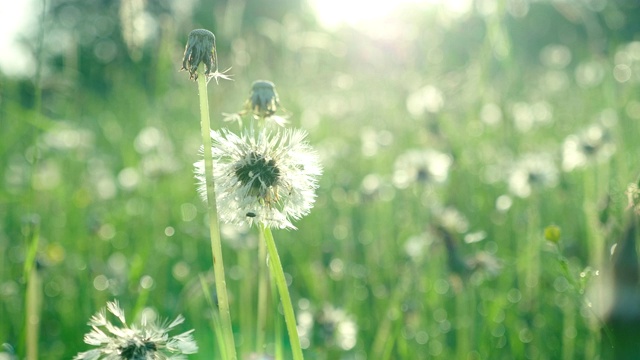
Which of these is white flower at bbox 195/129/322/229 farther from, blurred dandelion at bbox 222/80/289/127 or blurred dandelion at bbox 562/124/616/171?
blurred dandelion at bbox 562/124/616/171

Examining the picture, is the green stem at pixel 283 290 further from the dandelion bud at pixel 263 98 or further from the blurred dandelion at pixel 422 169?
the blurred dandelion at pixel 422 169

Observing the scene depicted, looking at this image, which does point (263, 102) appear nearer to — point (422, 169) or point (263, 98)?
point (263, 98)

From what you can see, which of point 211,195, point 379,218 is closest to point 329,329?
point 211,195

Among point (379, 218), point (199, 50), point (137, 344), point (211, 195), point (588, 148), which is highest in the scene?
point (588, 148)

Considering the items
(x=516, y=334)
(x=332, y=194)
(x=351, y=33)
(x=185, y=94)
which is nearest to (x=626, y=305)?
(x=516, y=334)

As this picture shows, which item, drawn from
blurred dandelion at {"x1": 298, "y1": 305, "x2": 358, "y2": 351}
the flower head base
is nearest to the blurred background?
blurred dandelion at {"x1": 298, "y1": 305, "x2": 358, "y2": 351}

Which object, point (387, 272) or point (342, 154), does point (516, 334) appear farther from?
point (342, 154)

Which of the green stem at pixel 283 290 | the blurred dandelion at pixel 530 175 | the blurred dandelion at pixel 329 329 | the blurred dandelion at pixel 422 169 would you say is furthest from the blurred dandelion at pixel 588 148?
the green stem at pixel 283 290
